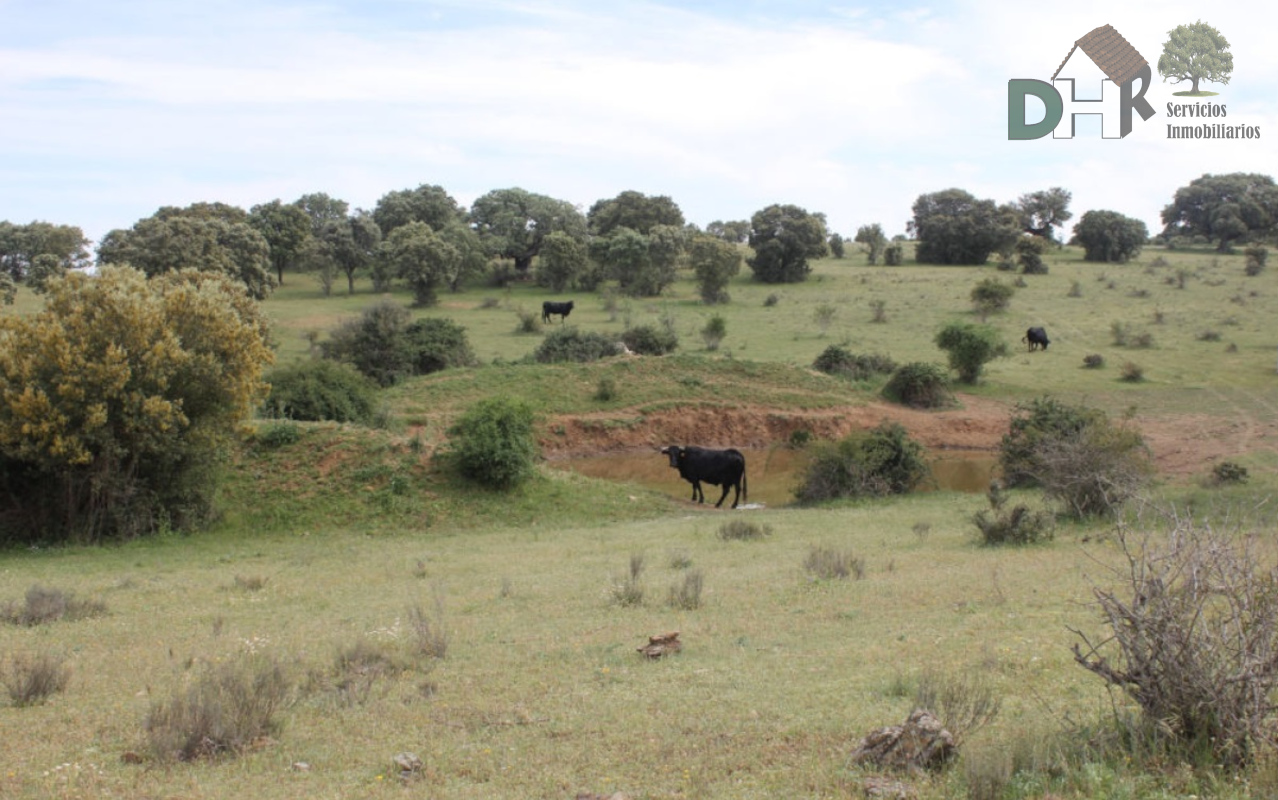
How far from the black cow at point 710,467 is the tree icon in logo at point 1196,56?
21.5 metres

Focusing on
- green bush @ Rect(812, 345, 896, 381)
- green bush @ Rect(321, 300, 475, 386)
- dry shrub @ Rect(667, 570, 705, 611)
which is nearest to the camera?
dry shrub @ Rect(667, 570, 705, 611)

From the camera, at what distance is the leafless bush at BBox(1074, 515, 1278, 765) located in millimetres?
5699

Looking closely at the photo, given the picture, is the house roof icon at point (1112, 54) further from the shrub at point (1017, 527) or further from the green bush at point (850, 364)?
the shrub at point (1017, 527)

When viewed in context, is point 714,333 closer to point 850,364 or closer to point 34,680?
point 850,364

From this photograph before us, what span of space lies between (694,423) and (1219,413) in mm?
18385

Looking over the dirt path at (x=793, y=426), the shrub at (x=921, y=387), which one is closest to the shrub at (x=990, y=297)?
the dirt path at (x=793, y=426)

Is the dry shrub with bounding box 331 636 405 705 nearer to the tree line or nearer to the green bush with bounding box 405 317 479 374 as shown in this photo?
the green bush with bounding box 405 317 479 374

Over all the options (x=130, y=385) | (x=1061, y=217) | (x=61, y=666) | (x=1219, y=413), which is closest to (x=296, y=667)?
(x=61, y=666)

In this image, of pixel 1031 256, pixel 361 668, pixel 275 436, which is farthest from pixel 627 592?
pixel 1031 256

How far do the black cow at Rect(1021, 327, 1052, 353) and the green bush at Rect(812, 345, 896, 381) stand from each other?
776 cm

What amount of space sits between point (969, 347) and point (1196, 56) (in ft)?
42.7

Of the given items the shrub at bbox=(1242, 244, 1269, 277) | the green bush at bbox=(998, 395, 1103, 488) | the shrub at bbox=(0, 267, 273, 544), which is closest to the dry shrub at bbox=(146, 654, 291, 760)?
the shrub at bbox=(0, 267, 273, 544)

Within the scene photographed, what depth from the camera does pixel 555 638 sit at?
10.7 meters

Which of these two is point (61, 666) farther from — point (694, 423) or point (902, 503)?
point (694, 423)
